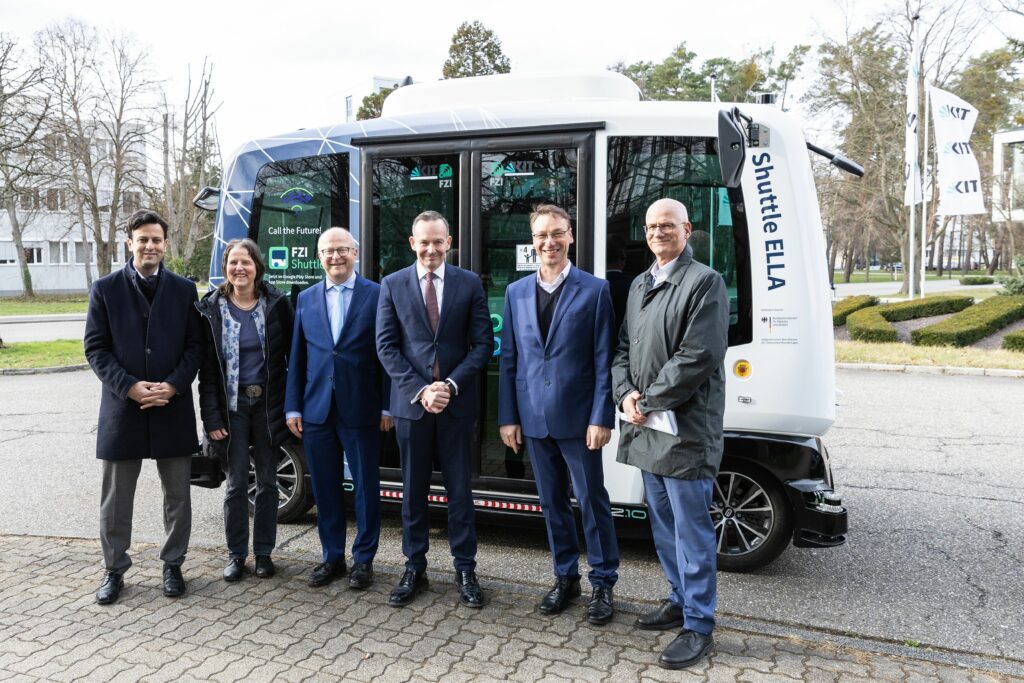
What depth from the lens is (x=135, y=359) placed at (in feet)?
13.1

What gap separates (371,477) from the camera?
4191mm

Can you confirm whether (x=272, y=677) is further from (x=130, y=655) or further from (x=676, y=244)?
(x=676, y=244)

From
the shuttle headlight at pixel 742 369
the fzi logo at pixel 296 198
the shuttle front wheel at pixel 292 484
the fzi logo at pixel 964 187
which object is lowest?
the shuttle front wheel at pixel 292 484

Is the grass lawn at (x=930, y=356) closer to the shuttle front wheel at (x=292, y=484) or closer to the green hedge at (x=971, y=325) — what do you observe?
the green hedge at (x=971, y=325)

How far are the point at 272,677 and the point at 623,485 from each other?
215 centimetres

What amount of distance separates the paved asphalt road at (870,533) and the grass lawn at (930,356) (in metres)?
4.34

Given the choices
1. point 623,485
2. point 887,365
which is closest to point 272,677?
point 623,485

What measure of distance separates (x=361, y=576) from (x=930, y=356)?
42.6 ft

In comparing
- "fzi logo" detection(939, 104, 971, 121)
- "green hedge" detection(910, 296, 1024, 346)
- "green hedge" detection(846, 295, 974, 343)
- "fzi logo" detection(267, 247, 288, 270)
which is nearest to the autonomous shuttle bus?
"fzi logo" detection(267, 247, 288, 270)

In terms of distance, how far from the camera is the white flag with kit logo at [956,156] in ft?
55.4

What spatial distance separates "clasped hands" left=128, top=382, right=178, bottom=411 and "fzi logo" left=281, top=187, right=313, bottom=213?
1553 mm

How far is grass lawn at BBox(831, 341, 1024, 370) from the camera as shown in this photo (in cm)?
1302

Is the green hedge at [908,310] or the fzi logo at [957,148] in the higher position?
the fzi logo at [957,148]

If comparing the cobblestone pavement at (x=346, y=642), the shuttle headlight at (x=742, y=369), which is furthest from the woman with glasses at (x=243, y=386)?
the shuttle headlight at (x=742, y=369)
